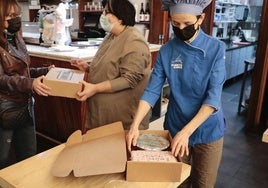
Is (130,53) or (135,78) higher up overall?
(130,53)

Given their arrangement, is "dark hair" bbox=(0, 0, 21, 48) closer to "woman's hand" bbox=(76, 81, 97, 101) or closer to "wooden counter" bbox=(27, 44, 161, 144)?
"woman's hand" bbox=(76, 81, 97, 101)

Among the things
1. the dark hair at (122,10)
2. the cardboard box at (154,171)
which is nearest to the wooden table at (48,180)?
the cardboard box at (154,171)

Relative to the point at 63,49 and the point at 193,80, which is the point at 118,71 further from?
the point at 63,49

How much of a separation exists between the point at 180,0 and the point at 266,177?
201 centimetres

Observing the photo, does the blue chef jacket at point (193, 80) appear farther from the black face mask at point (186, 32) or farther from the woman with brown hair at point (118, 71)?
the woman with brown hair at point (118, 71)

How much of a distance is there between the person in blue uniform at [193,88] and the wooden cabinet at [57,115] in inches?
50.7

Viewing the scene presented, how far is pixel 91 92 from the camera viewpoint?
158 cm

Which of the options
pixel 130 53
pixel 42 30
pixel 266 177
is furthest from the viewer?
pixel 42 30

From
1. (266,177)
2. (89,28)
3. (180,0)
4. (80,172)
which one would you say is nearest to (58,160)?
(80,172)

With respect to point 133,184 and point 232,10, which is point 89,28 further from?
point 133,184

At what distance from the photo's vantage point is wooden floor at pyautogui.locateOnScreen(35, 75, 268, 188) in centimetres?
241

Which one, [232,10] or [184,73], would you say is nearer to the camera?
[184,73]

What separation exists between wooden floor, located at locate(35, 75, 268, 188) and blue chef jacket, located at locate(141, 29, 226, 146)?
1.25 meters

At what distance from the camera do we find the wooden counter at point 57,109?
250cm
